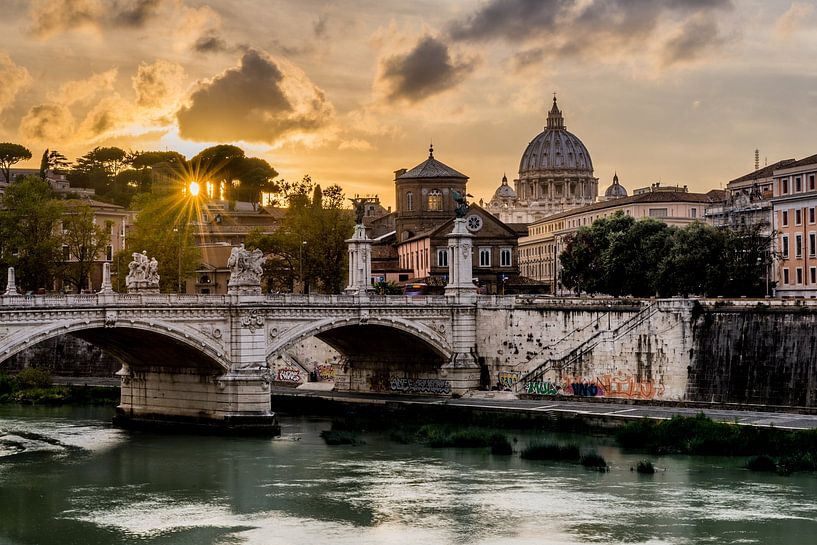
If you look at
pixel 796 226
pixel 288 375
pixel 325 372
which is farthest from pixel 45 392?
pixel 796 226

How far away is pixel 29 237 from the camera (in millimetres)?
66312

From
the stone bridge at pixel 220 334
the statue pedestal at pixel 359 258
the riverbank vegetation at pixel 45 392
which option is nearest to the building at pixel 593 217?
the statue pedestal at pixel 359 258

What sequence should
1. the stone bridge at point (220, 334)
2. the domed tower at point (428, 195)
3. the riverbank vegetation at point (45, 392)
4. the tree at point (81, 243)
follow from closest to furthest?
the stone bridge at point (220, 334) < the riverbank vegetation at point (45, 392) < the tree at point (81, 243) < the domed tower at point (428, 195)

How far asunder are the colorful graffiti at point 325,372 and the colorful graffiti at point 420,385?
3.76 m

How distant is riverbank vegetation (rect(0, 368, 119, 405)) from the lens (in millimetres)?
58000

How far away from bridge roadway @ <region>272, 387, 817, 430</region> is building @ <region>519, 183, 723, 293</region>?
2850 centimetres

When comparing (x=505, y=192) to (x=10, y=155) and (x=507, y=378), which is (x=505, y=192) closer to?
(x=10, y=155)

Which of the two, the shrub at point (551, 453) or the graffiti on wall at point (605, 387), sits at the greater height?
the graffiti on wall at point (605, 387)

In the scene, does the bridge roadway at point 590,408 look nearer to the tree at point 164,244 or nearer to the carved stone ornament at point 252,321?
the carved stone ornament at point 252,321

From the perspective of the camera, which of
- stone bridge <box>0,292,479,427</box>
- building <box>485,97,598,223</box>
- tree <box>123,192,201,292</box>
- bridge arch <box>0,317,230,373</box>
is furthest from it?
building <box>485,97,598,223</box>

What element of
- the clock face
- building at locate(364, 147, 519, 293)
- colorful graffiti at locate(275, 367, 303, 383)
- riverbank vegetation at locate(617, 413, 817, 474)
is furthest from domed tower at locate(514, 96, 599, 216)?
riverbank vegetation at locate(617, 413, 817, 474)

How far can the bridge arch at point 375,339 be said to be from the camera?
4791cm

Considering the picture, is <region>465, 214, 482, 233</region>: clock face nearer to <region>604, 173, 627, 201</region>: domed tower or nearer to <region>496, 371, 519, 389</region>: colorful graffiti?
<region>496, 371, 519, 389</region>: colorful graffiti

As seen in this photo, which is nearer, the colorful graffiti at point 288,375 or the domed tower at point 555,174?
the colorful graffiti at point 288,375
